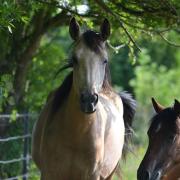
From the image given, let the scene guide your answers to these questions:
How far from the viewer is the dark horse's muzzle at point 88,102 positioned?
6.84 m

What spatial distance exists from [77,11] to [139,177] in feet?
11.9

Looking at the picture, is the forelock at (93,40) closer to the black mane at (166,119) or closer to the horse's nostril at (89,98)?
the horse's nostril at (89,98)

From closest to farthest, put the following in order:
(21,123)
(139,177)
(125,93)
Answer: (139,177)
(125,93)
(21,123)

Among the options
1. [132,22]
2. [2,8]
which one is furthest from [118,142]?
[2,8]

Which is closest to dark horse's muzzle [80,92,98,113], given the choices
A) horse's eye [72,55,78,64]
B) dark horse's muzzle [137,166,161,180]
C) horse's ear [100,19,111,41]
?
horse's eye [72,55,78,64]

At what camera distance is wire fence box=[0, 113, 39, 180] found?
11.1 meters

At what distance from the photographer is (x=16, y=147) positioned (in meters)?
11.4

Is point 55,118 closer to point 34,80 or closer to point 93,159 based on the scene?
point 93,159

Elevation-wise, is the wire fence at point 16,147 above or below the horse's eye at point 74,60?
below

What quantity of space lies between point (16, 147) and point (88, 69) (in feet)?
15.1

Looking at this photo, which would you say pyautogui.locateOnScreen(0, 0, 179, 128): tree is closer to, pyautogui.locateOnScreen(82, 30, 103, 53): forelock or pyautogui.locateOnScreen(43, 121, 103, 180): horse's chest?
pyautogui.locateOnScreen(82, 30, 103, 53): forelock

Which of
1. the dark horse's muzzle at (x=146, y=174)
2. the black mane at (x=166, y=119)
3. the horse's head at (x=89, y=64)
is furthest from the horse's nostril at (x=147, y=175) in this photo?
the horse's head at (x=89, y=64)

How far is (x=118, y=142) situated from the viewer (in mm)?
8469

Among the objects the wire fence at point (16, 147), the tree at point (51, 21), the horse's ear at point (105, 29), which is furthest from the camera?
the wire fence at point (16, 147)
